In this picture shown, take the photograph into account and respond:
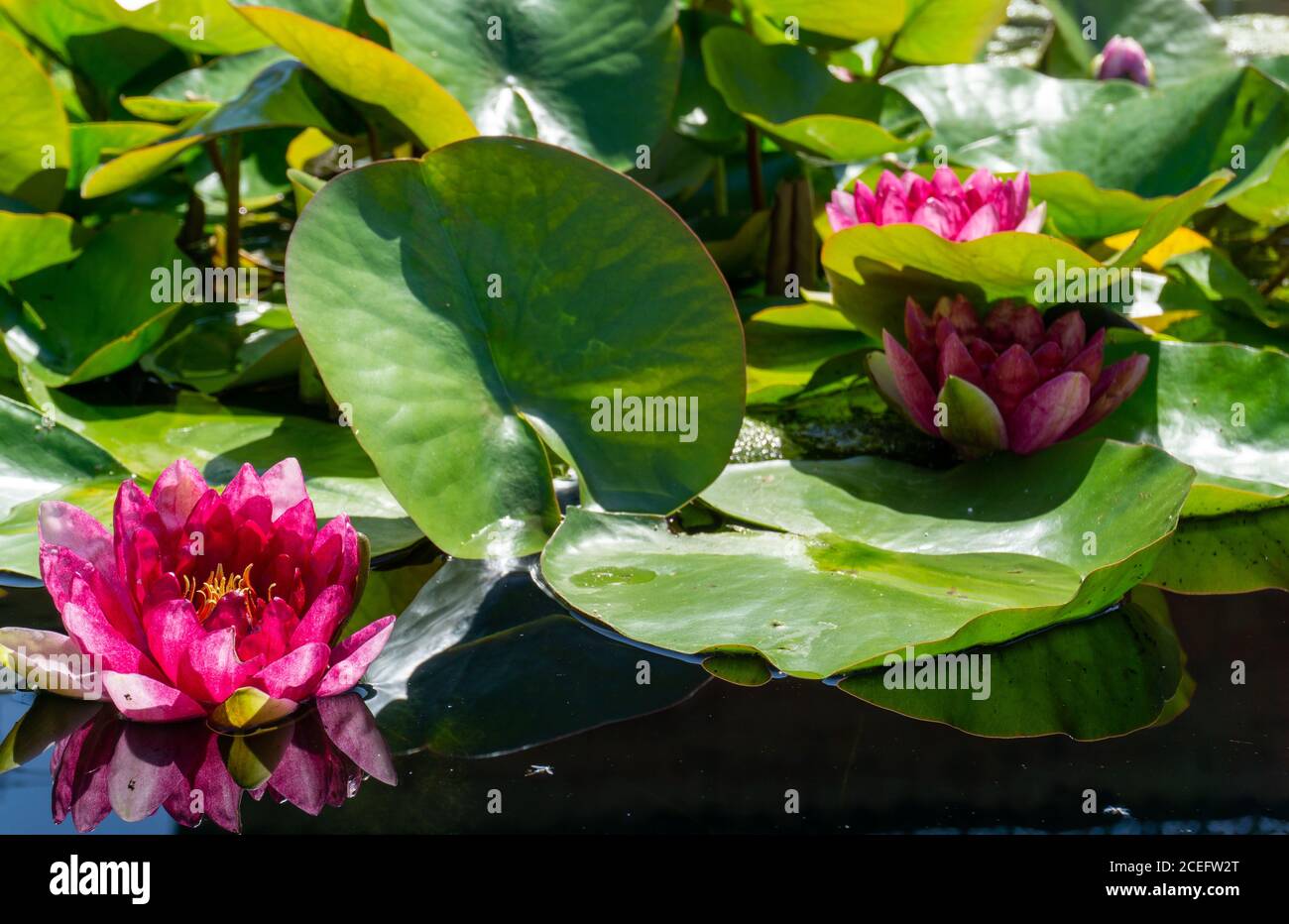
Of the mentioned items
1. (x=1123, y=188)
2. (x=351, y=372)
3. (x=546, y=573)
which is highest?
(x=1123, y=188)

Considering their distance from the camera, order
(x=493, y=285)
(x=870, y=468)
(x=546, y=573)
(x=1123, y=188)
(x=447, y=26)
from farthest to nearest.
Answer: (x=1123, y=188), (x=447, y=26), (x=870, y=468), (x=493, y=285), (x=546, y=573)

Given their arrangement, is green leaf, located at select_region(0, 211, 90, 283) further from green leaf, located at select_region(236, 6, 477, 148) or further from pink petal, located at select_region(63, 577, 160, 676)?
pink petal, located at select_region(63, 577, 160, 676)

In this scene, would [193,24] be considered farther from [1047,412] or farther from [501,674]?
[1047,412]

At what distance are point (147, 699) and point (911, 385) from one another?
3.41 feet

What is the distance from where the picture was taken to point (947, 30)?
7.84 feet

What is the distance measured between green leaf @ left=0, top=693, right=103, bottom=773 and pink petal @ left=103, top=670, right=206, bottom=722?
54mm

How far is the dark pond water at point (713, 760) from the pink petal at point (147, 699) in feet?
Result: 0.28

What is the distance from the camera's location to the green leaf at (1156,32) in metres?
2.83

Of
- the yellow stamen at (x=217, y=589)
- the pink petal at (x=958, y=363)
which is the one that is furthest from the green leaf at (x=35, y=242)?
the pink petal at (x=958, y=363)
